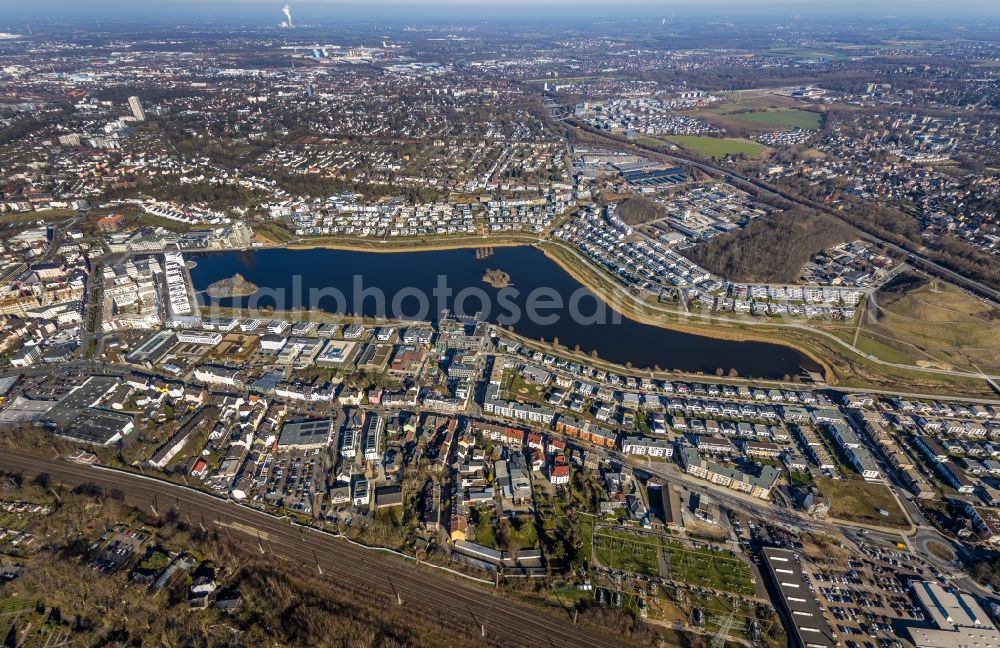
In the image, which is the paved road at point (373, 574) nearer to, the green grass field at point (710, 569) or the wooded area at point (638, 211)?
the green grass field at point (710, 569)

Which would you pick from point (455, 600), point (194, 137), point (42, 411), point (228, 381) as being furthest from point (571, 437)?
point (194, 137)

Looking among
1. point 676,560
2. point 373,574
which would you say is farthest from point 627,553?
point 373,574

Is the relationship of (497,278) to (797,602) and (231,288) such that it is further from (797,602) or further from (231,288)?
(797,602)

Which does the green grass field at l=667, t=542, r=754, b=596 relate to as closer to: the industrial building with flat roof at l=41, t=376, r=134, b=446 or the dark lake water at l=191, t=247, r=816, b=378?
the dark lake water at l=191, t=247, r=816, b=378

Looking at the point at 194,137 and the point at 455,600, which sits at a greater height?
the point at 194,137

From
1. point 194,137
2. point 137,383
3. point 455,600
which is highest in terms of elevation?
point 194,137

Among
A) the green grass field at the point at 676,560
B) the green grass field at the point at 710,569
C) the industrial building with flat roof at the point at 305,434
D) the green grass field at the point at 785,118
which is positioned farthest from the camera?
the green grass field at the point at 785,118

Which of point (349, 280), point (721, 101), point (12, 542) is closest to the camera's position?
point (12, 542)

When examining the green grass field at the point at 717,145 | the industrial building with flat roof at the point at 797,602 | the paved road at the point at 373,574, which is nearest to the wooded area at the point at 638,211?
the green grass field at the point at 717,145

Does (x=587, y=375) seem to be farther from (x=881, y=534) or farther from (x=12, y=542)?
(x=12, y=542)
